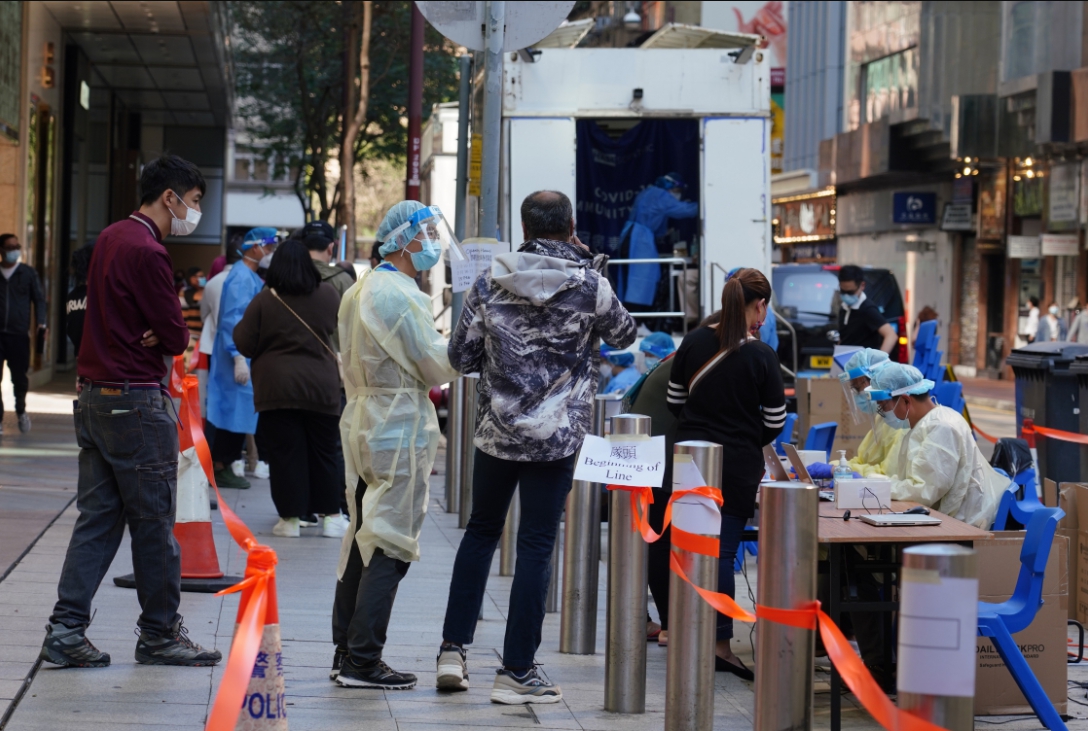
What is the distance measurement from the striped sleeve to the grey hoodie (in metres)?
0.98

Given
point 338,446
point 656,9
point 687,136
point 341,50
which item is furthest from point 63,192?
point 656,9

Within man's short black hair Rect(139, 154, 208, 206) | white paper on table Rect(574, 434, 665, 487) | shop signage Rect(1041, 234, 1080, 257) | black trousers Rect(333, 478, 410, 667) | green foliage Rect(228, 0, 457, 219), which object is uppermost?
green foliage Rect(228, 0, 457, 219)

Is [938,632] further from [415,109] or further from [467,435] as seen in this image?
[415,109]

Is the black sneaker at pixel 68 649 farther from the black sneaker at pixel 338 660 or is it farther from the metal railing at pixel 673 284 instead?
the metal railing at pixel 673 284

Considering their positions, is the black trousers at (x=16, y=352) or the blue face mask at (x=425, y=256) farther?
the black trousers at (x=16, y=352)

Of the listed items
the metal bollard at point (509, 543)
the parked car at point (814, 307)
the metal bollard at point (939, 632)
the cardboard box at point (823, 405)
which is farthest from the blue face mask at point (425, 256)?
the parked car at point (814, 307)

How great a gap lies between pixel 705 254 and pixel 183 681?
24.7ft

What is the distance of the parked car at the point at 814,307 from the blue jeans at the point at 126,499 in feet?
35.2

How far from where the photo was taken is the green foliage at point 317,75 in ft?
89.9

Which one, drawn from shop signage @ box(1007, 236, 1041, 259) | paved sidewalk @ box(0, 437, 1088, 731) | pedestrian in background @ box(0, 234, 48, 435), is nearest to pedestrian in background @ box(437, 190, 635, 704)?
paved sidewalk @ box(0, 437, 1088, 731)

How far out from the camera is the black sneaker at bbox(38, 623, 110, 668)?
507 centimetres

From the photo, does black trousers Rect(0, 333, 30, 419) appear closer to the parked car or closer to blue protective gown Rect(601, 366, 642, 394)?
blue protective gown Rect(601, 366, 642, 394)

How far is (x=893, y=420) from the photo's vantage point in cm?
646

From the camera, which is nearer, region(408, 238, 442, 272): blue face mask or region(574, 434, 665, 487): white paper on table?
region(574, 434, 665, 487): white paper on table
